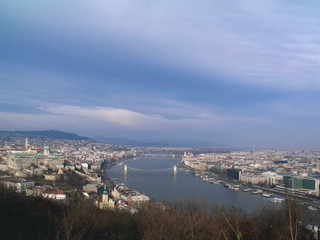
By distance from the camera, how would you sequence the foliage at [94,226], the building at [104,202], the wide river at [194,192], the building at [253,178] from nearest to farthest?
1. the foliage at [94,226]
2. the building at [104,202]
3. the wide river at [194,192]
4. the building at [253,178]

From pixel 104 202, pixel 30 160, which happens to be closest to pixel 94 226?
pixel 104 202

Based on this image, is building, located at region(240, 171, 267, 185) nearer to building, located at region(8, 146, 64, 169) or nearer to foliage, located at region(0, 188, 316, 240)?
building, located at region(8, 146, 64, 169)

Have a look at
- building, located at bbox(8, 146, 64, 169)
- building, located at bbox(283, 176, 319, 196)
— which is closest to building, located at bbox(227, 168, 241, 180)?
building, located at bbox(283, 176, 319, 196)

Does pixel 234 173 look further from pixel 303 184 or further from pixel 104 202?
pixel 104 202

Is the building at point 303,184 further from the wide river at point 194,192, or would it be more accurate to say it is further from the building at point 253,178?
the wide river at point 194,192

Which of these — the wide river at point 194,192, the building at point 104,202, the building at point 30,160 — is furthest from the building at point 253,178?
the building at point 104,202

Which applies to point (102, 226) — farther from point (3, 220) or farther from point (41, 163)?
point (41, 163)

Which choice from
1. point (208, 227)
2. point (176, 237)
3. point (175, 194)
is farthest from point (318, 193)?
point (176, 237)

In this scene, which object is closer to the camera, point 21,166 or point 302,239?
point 302,239

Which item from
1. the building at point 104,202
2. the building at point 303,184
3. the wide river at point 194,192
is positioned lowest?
the wide river at point 194,192

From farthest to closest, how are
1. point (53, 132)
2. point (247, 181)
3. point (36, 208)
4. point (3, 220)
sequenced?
point (53, 132), point (247, 181), point (36, 208), point (3, 220)

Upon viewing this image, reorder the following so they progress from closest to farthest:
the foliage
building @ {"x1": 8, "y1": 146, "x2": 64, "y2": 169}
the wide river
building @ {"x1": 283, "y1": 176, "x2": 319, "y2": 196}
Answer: the foliage, the wide river, building @ {"x1": 283, "y1": 176, "x2": 319, "y2": 196}, building @ {"x1": 8, "y1": 146, "x2": 64, "y2": 169}
